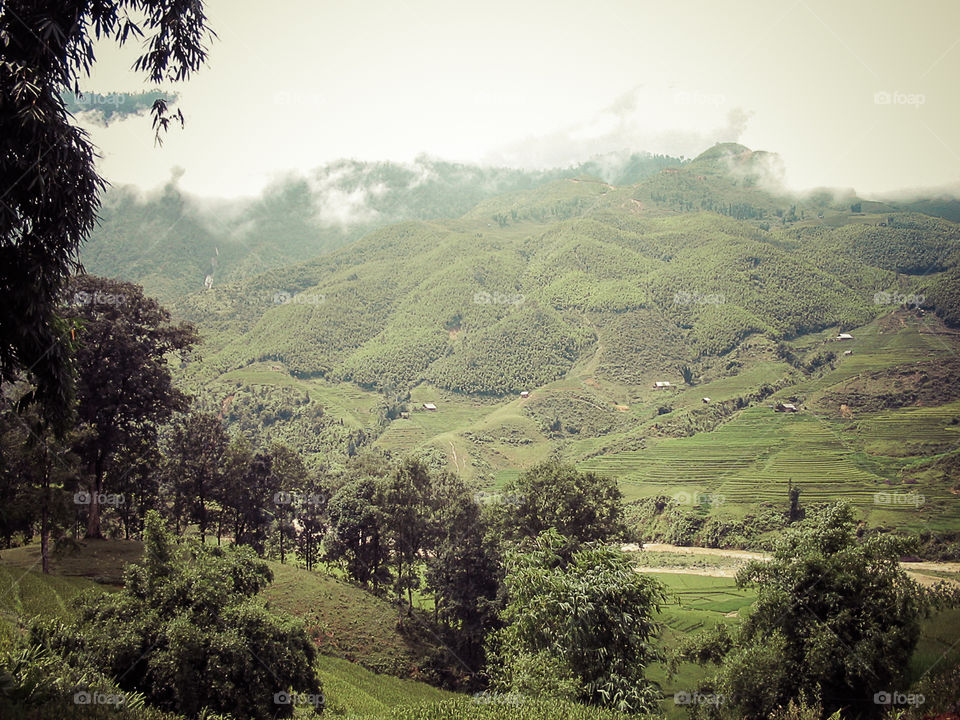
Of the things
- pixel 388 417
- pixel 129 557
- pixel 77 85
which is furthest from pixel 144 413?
pixel 388 417

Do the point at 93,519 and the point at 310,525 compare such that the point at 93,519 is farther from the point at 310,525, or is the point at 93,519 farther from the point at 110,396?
the point at 310,525

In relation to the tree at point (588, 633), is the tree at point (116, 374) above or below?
above

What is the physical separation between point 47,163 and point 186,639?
11.7m

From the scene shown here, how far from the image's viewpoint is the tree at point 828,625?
17.0m

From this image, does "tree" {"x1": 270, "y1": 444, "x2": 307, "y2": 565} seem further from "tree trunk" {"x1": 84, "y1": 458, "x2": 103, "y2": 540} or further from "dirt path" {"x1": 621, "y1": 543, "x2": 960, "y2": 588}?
"dirt path" {"x1": 621, "y1": 543, "x2": 960, "y2": 588}

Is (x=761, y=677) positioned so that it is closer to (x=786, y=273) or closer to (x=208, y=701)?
(x=208, y=701)

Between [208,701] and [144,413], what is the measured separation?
20.8 meters

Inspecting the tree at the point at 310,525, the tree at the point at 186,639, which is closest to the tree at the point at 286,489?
the tree at the point at 310,525

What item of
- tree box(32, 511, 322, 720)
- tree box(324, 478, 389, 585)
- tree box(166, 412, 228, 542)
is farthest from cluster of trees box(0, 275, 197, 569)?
tree box(324, 478, 389, 585)

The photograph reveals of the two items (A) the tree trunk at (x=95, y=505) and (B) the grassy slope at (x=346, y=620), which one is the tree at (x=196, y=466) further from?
(A) the tree trunk at (x=95, y=505)

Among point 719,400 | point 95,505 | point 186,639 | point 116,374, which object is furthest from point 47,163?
point 719,400

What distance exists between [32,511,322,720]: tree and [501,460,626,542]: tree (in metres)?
19.2

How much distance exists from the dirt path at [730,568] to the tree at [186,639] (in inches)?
1050

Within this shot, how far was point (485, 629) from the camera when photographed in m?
37.8
